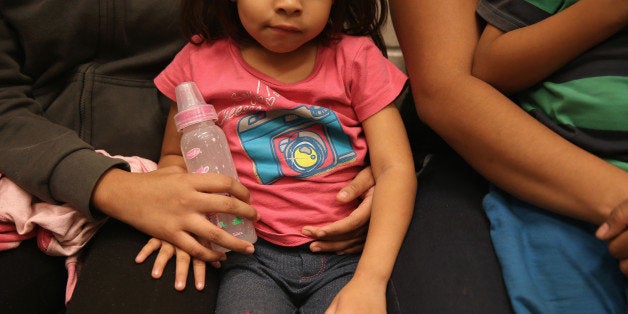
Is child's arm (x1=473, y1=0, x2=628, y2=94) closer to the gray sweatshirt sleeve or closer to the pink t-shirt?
the pink t-shirt

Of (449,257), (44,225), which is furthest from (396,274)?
(44,225)

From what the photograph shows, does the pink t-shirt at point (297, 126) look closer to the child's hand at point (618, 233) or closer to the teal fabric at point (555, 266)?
the teal fabric at point (555, 266)

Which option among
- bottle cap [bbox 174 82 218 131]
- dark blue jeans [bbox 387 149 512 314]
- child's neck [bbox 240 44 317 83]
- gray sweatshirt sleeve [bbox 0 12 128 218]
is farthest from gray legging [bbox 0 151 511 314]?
child's neck [bbox 240 44 317 83]

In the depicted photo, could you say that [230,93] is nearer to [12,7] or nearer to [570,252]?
[12,7]

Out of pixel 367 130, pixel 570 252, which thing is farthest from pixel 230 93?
pixel 570 252

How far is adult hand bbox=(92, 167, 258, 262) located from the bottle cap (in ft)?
0.30

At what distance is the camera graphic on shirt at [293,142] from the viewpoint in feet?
3.00

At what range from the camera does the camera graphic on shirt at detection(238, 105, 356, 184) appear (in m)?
0.92

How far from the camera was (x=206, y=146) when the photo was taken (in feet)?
2.85

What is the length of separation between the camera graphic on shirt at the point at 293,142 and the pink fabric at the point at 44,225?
307mm

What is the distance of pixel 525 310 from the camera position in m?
0.71

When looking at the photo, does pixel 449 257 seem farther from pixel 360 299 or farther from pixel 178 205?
pixel 178 205

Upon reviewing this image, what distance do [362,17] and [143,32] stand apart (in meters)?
0.47

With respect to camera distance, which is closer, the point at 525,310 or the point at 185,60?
the point at 525,310
